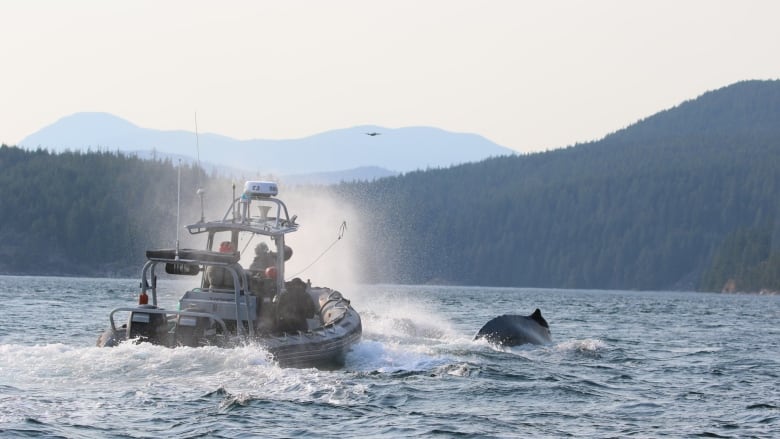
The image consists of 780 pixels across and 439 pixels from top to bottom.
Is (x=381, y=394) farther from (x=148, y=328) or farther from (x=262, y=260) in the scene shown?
(x=262, y=260)

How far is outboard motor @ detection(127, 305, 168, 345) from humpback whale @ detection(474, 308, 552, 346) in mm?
12787

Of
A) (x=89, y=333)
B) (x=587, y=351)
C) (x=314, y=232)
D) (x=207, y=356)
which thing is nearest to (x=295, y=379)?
(x=207, y=356)

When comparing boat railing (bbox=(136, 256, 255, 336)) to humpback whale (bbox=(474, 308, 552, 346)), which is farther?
humpback whale (bbox=(474, 308, 552, 346))

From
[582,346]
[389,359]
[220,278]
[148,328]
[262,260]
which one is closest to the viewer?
[148,328]

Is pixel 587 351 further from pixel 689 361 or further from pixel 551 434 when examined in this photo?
pixel 551 434

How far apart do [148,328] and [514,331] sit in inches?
565

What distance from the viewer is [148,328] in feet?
87.4

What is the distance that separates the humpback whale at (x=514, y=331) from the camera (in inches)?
1469

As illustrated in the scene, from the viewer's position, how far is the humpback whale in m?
37.3

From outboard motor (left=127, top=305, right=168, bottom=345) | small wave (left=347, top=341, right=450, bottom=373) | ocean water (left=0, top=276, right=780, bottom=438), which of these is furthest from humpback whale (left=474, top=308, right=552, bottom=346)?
outboard motor (left=127, top=305, right=168, bottom=345)

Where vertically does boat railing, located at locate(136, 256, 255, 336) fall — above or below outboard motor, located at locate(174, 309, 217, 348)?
above

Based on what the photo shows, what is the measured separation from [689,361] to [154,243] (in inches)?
6130

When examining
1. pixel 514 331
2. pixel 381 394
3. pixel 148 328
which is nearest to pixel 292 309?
pixel 148 328

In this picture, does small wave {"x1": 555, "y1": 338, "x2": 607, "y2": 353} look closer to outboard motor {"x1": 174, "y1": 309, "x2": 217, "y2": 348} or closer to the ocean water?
the ocean water
